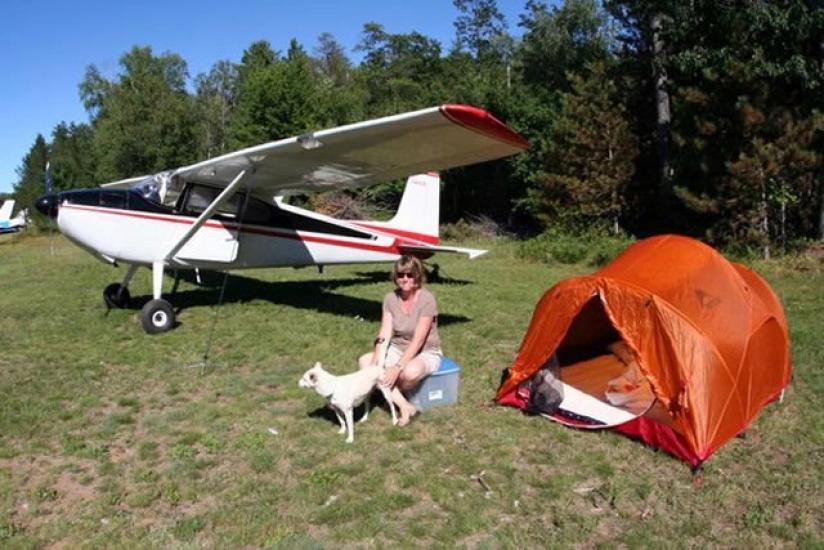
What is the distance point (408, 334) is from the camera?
5.28 metres

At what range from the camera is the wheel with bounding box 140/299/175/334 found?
8.51 meters

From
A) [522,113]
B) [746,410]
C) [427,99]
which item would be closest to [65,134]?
[427,99]

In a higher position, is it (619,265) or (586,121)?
(586,121)

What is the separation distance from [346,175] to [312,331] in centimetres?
237

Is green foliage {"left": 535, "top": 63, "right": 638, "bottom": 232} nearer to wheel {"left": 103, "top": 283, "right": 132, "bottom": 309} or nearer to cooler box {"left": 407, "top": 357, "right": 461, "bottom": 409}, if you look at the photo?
wheel {"left": 103, "top": 283, "right": 132, "bottom": 309}

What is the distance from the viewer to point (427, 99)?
31953 mm

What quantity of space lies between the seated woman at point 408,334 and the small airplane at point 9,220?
52729 millimetres

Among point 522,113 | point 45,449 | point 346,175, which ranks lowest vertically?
point 45,449

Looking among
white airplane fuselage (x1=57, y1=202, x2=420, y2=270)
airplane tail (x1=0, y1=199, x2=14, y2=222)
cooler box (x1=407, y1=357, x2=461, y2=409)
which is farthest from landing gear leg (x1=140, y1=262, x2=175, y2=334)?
airplane tail (x1=0, y1=199, x2=14, y2=222)

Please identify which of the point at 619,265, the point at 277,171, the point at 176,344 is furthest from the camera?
the point at 277,171

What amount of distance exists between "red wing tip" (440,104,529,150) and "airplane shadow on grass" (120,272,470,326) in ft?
10.4

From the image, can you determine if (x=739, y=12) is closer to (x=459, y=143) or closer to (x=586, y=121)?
(x=586, y=121)

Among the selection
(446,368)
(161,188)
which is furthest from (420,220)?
(446,368)

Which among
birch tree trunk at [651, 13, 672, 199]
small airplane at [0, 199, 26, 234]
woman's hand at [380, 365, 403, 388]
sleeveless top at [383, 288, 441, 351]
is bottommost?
small airplane at [0, 199, 26, 234]
